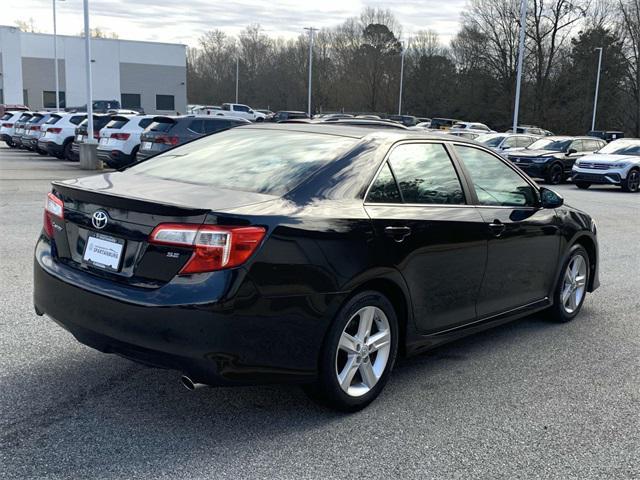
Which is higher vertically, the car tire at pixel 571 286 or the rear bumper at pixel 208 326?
the rear bumper at pixel 208 326

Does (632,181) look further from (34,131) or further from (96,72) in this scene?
(96,72)

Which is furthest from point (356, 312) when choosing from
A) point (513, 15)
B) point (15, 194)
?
point (513, 15)

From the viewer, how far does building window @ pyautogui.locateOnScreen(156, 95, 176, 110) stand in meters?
71.6

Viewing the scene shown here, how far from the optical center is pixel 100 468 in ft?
10.3

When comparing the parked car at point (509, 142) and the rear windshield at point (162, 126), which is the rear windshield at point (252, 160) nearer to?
the rear windshield at point (162, 126)

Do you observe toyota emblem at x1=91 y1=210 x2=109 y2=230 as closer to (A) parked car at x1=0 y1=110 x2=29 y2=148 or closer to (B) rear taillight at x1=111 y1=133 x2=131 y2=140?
(B) rear taillight at x1=111 y1=133 x2=131 y2=140

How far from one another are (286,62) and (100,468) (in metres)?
96.0

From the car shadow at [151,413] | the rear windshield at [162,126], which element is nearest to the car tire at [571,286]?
the car shadow at [151,413]

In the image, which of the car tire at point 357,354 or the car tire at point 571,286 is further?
the car tire at point 571,286

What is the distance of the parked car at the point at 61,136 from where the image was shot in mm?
23297

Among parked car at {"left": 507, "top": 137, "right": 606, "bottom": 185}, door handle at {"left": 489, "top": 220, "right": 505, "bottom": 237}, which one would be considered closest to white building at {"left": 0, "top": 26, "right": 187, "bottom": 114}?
parked car at {"left": 507, "top": 137, "right": 606, "bottom": 185}

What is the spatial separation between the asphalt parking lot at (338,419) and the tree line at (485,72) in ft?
184

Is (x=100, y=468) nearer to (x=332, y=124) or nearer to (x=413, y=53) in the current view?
(x=332, y=124)

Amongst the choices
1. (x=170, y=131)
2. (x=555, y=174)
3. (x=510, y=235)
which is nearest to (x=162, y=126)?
(x=170, y=131)
